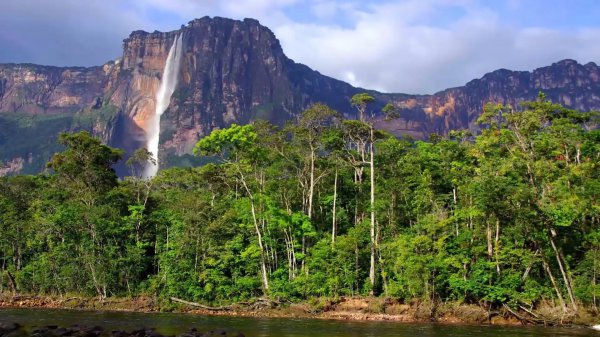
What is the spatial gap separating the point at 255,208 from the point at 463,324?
2080 cm

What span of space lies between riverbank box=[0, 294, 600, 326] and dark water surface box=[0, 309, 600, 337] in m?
2.96

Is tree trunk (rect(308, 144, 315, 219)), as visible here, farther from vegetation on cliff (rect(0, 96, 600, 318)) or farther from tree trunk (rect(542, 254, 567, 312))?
tree trunk (rect(542, 254, 567, 312))

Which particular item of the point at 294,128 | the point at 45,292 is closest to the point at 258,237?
the point at 294,128

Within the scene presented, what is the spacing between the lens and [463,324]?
3606cm

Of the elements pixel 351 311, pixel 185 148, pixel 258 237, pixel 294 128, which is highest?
pixel 185 148

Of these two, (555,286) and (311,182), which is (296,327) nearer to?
(555,286)

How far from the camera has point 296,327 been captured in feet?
108

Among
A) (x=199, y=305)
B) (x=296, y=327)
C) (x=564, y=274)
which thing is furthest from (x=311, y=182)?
(x=564, y=274)

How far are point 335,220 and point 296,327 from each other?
18.7m

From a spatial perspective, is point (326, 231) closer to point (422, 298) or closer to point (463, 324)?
point (422, 298)

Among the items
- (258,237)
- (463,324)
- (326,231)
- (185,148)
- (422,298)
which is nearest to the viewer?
(463,324)

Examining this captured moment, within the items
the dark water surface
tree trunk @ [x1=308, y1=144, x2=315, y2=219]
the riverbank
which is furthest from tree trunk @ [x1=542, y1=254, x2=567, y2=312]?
tree trunk @ [x1=308, y1=144, x2=315, y2=219]

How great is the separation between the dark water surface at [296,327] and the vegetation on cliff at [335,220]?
580 cm

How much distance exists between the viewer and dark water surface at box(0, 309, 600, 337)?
1155 inches
